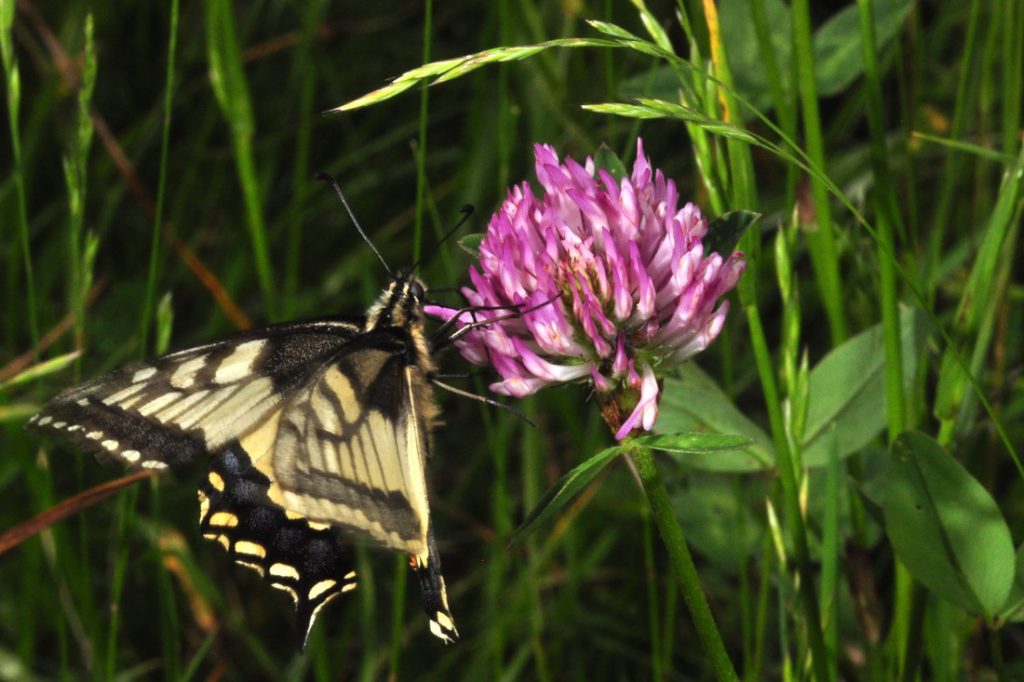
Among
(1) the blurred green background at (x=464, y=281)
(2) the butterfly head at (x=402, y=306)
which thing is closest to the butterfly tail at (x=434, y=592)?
(1) the blurred green background at (x=464, y=281)

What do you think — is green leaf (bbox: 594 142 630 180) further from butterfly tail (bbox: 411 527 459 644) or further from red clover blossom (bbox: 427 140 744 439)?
butterfly tail (bbox: 411 527 459 644)

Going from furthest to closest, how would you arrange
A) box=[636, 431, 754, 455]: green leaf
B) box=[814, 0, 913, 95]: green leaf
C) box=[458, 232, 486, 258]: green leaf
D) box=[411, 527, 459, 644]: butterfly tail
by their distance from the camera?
box=[814, 0, 913, 95]: green leaf < box=[458, 232, 486, 258]: green leaf < box=[411, 527, 459, 644]: butterfly tail < box=[636, 431, 754, 455]: green leaf

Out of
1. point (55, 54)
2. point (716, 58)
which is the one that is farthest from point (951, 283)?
point (55, 54)

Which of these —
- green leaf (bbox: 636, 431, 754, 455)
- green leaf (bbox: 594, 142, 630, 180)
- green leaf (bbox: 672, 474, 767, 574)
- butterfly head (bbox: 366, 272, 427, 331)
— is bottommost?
green leaf (bbox: 672, 474, 767, 574)

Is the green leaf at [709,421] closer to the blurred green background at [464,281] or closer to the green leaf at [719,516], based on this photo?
the blurred green background at [464,281]

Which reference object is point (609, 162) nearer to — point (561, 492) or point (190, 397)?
point (561, 492)

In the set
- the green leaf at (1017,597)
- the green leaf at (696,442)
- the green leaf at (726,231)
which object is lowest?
the green leaf at (1017,597)

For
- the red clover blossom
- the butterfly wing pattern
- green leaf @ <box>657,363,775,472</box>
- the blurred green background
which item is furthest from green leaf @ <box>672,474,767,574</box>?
the red clover blossom
